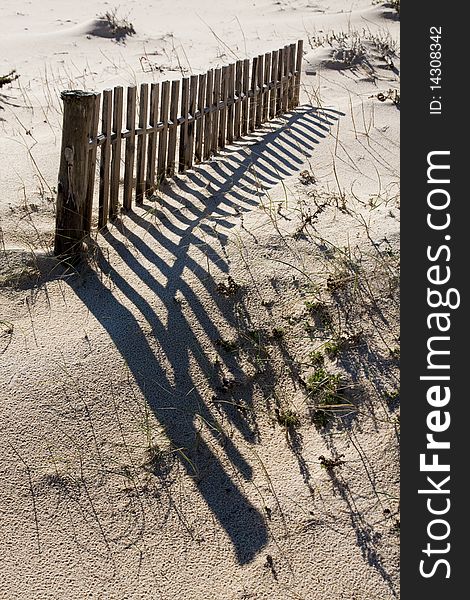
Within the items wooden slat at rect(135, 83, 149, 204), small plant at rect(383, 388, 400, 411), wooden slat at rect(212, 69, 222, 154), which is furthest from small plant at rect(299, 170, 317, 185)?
small plant at rect(383, 388, 400, 411)

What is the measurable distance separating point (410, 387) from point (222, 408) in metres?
1.04

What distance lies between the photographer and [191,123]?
19.5ft

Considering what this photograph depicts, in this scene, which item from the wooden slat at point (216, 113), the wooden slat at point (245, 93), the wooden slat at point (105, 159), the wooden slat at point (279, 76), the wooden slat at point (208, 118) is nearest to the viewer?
the wooden slat at point (105, 159)

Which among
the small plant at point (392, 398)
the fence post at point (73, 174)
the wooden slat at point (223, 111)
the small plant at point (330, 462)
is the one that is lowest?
the small plant at point (330, 462)

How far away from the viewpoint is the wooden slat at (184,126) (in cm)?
576

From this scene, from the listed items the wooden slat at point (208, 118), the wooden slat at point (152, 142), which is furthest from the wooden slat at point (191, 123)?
the wooden slat at point (152, 142)

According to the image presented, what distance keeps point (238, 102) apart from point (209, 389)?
3496 millimetres

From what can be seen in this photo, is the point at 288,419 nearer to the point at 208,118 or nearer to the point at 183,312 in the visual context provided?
the point at 183,312

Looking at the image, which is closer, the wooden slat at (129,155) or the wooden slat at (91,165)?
the wooden slat at (91,165)

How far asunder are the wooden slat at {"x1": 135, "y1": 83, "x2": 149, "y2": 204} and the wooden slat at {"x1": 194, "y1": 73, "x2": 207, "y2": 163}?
2.41ft

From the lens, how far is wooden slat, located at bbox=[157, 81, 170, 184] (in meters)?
5.52

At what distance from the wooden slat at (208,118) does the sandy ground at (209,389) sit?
21cm

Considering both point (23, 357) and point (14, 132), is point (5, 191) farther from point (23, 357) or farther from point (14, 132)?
point (23, 357)

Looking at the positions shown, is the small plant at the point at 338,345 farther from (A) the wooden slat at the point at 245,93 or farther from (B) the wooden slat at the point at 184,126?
(A) the wooden slat at the point at 245,93
